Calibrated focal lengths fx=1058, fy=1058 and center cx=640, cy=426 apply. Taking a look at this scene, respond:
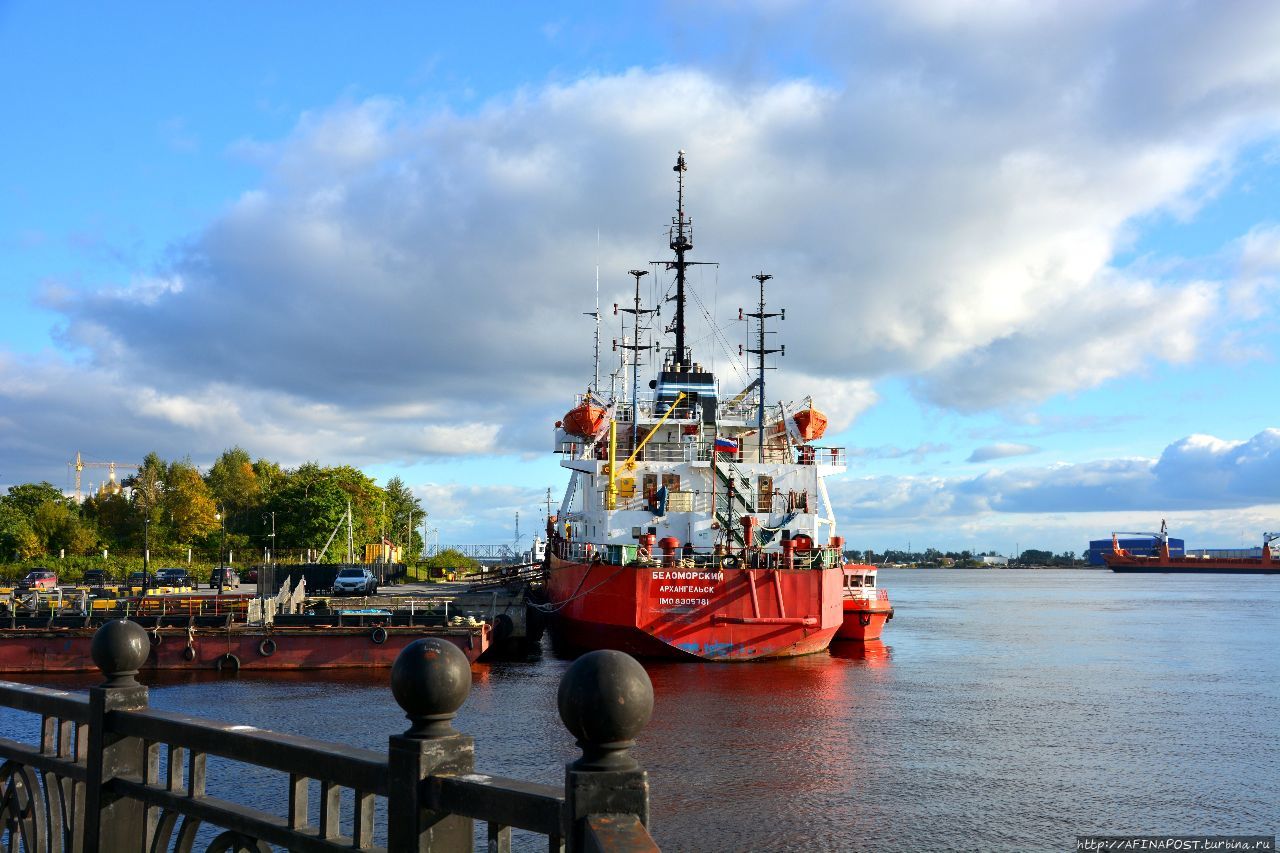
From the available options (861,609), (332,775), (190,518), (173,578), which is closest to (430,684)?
(332,775)

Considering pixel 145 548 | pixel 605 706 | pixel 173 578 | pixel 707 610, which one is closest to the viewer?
pixel 605 706

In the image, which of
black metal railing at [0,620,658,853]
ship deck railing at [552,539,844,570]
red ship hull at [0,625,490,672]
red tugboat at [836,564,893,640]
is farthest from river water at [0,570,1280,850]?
black metal railing at [0,620,658,853]

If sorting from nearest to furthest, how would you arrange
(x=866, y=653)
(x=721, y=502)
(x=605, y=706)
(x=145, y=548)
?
(x=605, y=706), (x=721, y=502), (x=866, y=653), (x=145, y=548)

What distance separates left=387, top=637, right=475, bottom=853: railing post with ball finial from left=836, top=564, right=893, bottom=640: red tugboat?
41.5 m

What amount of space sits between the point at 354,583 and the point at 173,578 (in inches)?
559

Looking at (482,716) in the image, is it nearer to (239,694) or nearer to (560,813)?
(239,694)

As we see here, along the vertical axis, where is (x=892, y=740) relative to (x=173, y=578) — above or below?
below

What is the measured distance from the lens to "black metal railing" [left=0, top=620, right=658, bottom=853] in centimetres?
346

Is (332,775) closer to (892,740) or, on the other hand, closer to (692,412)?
(892,740)

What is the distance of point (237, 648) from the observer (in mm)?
34844

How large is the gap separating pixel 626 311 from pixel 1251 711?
34694 mm

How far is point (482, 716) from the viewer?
92.0 feet

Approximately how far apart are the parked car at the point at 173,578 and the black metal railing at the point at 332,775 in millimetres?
59209

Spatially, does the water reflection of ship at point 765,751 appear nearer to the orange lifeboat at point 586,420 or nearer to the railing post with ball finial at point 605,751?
the orange lifeboat at point 586,420
